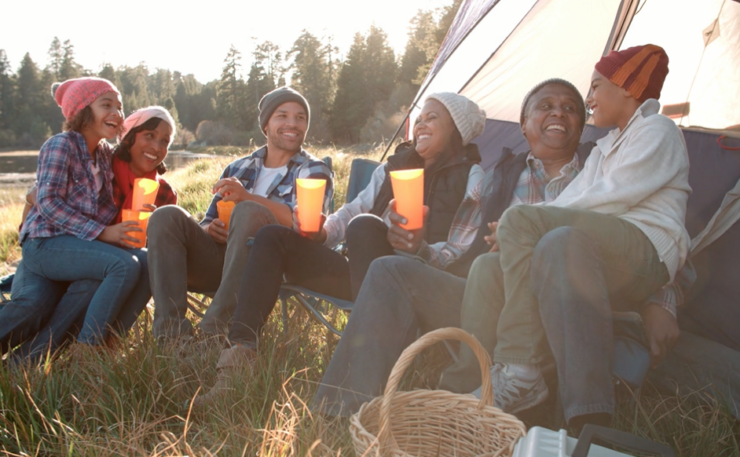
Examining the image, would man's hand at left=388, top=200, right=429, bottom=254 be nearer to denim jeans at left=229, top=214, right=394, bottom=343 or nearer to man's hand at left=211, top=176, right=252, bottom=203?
denim jeans at left=229, top=214, right=394, bottom=343

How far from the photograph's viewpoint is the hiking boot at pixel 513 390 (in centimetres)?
162

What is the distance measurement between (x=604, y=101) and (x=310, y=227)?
3.71 ft

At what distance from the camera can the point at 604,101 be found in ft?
6.88

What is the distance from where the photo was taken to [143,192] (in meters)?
2.41

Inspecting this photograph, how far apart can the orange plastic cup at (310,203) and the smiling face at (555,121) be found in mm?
866

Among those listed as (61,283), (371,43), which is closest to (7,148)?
(371,43)

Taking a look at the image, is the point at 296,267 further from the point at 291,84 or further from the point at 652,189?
the point at 291,84

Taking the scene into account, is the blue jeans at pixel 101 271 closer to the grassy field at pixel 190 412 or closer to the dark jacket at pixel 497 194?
the grassy field at pixel 190 412

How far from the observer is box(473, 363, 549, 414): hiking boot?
1623mm

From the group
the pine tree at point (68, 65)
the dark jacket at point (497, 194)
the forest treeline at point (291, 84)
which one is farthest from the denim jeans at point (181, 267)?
the pine tree at point (68, 65)

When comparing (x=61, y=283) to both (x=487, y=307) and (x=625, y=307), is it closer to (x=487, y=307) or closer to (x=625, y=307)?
(x=487, y=307)

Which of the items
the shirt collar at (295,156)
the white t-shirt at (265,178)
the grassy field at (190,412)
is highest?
the shirt collar at (295,156)

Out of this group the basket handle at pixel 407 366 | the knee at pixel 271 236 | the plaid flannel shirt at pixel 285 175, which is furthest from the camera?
the plaid flannel shirt at pixel 285 175

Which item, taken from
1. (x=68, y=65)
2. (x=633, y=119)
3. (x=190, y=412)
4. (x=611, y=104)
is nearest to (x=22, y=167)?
(x=68, y=65)
